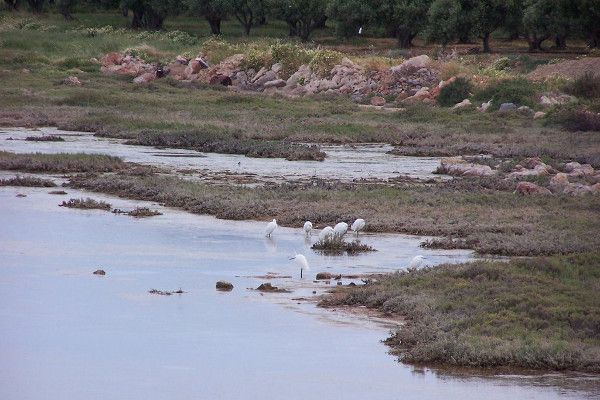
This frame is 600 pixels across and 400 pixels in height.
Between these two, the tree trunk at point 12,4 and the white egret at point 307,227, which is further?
the tree trunk at point 12,4

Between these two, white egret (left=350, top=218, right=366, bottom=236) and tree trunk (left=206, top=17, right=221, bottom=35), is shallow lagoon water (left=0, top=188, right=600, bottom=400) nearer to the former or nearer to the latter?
white egret (left=350, top=218, right=366, bottom=236)

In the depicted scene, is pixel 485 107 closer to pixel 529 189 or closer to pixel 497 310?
pixel 529 189

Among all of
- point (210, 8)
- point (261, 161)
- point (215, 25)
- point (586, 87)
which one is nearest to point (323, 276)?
point (261, 161)

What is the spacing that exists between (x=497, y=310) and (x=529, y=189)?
Result: 469 inches

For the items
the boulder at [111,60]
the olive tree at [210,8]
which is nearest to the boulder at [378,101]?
the boulder at [111,60]

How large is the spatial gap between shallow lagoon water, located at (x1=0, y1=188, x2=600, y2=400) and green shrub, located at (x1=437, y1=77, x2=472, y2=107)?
27.9 meters

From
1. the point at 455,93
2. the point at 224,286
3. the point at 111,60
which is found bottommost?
the point at 111,60

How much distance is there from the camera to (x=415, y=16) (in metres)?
77.9

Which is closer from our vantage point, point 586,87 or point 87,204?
point 87,204

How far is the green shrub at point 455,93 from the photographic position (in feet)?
161

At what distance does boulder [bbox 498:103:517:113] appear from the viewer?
45.4m

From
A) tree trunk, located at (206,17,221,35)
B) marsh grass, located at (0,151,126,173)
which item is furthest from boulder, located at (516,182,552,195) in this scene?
tree trunk, located at (206,17,221,35)

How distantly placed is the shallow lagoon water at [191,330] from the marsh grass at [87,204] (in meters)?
2.45

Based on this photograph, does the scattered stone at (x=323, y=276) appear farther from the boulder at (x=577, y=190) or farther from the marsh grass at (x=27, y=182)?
the marsh grass at (x=27, y=182)
